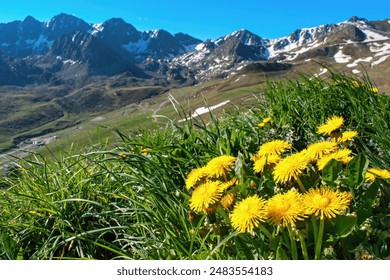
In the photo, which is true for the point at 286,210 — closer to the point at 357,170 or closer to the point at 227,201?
the point at 227,201

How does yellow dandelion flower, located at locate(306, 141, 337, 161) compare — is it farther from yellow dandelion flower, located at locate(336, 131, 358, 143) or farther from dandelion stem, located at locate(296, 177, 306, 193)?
yellow dandelion flower, located at locate(336, 131, 358, 143)

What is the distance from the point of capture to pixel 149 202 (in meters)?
3.09

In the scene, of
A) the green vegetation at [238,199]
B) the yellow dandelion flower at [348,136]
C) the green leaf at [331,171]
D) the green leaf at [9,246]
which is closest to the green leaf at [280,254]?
the green vegetation at [238,199]

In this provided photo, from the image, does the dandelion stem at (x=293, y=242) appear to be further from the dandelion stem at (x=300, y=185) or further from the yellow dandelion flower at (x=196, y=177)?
the yellow dandelion flower at (x=196, y=177)

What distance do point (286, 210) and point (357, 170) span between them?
0.75m

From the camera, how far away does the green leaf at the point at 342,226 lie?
6.05 ft

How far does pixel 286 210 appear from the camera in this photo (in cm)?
169

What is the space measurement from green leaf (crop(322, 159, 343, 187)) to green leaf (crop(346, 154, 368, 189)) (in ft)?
0.18

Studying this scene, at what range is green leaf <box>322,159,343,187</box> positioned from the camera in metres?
2.20

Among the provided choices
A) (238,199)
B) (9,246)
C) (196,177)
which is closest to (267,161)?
(238,199)

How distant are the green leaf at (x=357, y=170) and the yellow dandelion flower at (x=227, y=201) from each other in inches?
27.2
